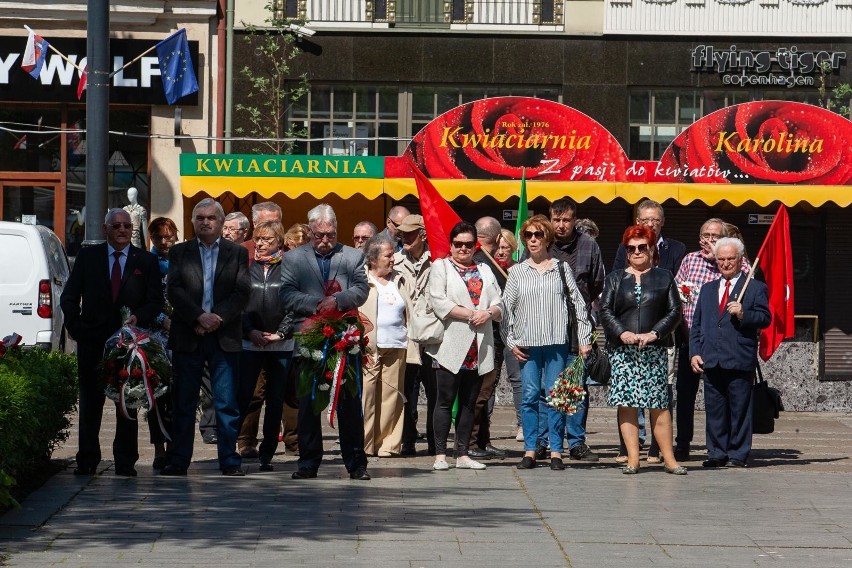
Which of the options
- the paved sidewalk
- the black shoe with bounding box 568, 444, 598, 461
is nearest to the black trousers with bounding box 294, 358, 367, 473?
the paved sidewalk

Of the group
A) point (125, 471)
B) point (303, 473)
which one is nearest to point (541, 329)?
point (303, 473)

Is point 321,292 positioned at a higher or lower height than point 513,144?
lower

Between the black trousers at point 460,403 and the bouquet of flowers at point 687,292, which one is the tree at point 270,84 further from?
the black trousers at point 460,403

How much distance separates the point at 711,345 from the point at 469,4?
38.8 feet

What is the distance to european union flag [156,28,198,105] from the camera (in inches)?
867

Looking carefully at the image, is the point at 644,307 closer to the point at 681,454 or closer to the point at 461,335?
the point at 461,335

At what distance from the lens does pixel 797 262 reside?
2066 centimetres

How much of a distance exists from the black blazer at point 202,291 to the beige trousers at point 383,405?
1.66 meters

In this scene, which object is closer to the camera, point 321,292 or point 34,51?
point 321,292

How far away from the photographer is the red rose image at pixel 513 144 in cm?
1842

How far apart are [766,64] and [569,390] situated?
40.6 feet

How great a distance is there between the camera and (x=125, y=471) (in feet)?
35.2

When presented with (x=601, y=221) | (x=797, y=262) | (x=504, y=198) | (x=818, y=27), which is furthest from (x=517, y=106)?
(x=818, y=27)

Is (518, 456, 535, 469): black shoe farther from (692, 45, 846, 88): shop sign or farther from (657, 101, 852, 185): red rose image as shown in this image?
(692, 45, 846, 88): shop sign
